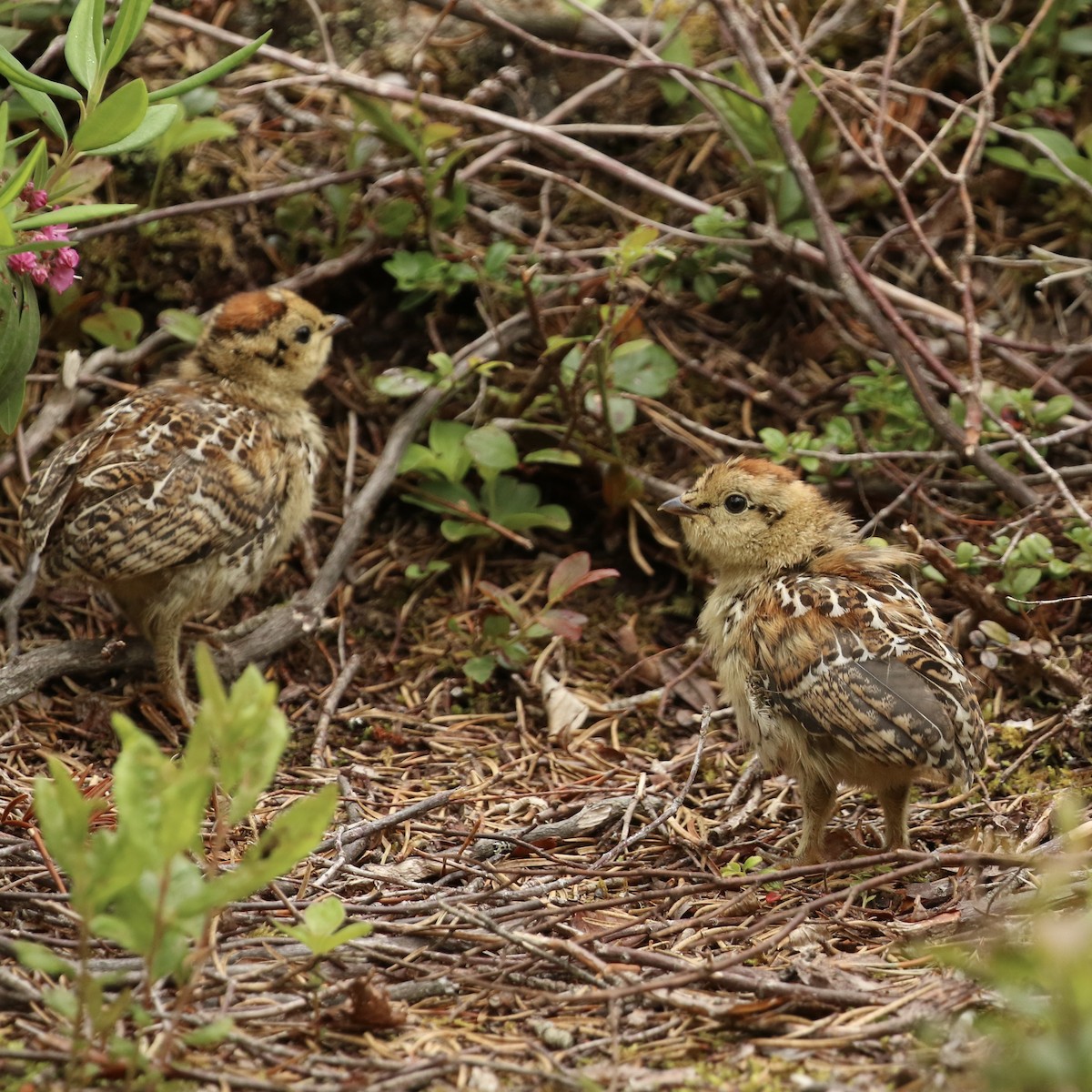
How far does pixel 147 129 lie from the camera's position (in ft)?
10.6

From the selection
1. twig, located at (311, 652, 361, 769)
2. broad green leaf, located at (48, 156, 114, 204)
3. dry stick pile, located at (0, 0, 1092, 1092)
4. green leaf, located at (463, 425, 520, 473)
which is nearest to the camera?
dry stick pile, located at (0, 0, 1092, 1092)

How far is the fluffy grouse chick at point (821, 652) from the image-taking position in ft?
10.7

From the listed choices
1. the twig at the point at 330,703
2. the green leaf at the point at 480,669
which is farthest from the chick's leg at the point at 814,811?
the twig at the point at 330,703

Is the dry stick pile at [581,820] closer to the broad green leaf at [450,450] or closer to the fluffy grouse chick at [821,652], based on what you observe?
the broad green leaf at [450,450]

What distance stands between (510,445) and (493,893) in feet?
6.44

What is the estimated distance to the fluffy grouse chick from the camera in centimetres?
325

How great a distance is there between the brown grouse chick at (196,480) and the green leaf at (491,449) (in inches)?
22.8

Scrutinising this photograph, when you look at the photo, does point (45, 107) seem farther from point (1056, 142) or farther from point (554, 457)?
point (1056, 142)

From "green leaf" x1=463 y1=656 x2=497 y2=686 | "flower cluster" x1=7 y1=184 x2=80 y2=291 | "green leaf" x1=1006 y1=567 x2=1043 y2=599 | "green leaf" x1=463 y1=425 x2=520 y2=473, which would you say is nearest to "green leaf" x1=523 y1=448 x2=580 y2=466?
"green leaf" x1=463 y1=425 x2=520 y2=473

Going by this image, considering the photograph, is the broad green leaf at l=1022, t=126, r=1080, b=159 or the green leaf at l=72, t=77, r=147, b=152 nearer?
the green leaf at l=72, t=77, r=147, b=152

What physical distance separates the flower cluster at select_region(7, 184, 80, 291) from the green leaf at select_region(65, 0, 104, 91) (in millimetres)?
307

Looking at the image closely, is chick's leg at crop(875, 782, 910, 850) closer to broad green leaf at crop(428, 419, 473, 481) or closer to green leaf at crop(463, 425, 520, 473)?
green leaf at crop(463, 425, 520, 473)

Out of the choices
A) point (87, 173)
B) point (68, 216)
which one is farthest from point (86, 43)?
point (87, 173)

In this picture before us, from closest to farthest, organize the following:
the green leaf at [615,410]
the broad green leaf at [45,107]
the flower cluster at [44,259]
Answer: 1. the broad green leaf at [45,107]
2. the flower cluster at [44,259]
3. the green leaf at [615,410]
